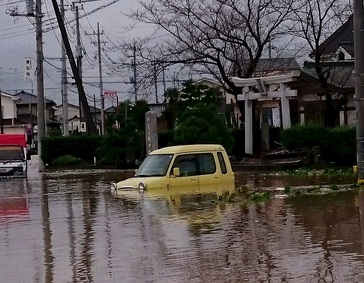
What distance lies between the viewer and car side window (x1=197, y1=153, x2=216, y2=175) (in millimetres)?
19391

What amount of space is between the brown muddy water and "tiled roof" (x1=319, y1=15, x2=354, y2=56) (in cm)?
2011

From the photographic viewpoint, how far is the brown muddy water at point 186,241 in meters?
9.48

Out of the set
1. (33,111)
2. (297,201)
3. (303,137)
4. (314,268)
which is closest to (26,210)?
(297,201)

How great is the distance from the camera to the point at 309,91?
44.5 metres

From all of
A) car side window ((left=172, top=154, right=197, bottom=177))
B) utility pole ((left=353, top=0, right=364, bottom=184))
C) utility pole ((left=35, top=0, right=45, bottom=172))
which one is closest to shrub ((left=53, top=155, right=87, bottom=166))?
utility pole ((left=35, top=0, right=45, bottom=172))

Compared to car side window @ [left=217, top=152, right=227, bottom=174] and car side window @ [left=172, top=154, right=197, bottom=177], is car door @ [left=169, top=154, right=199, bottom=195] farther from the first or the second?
car side window @ [left=217, top=152, right=227, bottom=174]

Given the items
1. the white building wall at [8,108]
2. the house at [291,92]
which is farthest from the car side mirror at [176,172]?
the white building wall at [8,108]

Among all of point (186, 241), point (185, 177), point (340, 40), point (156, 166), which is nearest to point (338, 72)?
point (340, 40)

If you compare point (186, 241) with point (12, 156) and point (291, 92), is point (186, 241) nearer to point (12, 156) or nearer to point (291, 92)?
point (291, 92)

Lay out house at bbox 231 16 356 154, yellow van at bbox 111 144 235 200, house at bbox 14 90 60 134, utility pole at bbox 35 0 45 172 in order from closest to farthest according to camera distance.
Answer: yellow van at bbox 111 144 235 200, house at bbox 231 16 356 154, utility pole at bbox 35 0 45 172, house at bbox 14 90 60 134

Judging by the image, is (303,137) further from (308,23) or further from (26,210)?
(26,210)

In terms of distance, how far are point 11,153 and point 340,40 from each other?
100ft

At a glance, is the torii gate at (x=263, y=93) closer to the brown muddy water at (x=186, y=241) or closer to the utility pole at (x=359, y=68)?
the utility pole at (x=359, y=68)

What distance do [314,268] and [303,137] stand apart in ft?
78.8
